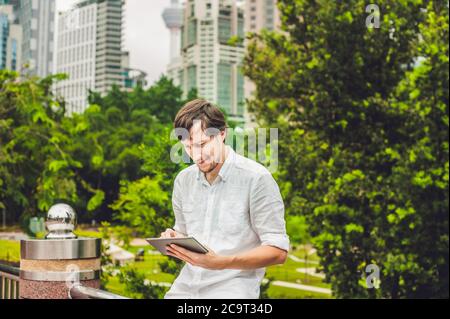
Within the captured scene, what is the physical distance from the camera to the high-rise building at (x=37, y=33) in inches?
291

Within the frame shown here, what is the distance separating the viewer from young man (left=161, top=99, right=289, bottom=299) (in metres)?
1.35

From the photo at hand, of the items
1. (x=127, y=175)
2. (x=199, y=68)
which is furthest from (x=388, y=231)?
(x=199, y=68)

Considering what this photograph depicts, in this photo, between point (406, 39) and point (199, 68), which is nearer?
point (406, 39)

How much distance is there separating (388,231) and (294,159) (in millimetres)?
1316

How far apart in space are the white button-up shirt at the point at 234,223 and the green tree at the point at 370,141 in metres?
4.63

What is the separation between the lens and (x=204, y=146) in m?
1.40

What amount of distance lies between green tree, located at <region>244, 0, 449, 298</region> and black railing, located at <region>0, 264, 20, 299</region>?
3824 millimetres

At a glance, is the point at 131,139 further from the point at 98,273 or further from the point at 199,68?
the point at 98,273

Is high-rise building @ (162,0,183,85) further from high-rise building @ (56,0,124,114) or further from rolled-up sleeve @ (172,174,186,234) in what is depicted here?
rolled-up sleeve @ (172,174,186,234)

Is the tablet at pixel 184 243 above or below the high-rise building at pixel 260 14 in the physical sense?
below

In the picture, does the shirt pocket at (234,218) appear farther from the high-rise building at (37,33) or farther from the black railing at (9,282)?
the high-rise building at (37,33)

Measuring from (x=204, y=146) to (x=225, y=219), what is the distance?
18 cm

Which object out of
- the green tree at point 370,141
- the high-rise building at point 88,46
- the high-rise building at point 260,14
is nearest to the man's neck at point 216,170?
the green tree at point 370,141
